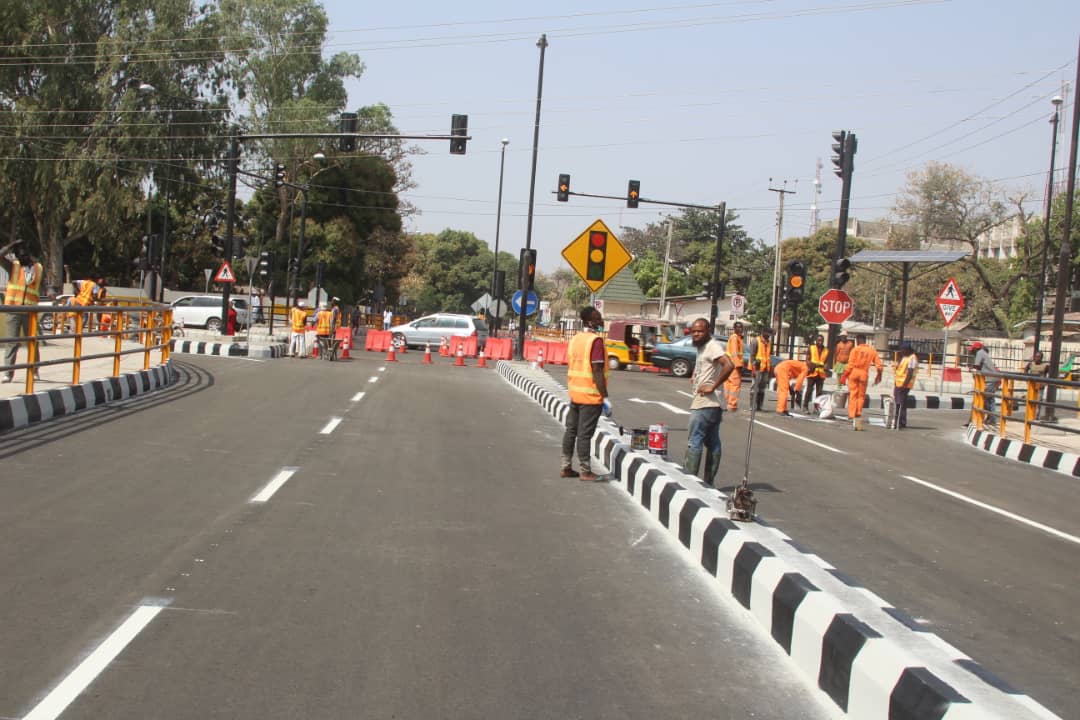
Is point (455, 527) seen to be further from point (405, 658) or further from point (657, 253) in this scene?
point (657, 253)

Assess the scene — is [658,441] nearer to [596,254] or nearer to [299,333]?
[596,254]

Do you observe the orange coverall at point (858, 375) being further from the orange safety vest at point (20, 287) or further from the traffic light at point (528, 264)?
the orange safety vest at point (20, 287)

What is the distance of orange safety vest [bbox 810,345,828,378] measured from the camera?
22.8m

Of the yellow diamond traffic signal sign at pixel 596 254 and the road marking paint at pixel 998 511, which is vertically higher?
the yellow diamond traffic signal sign at pixel 596 254

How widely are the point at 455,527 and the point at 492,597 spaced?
1940 millimetres

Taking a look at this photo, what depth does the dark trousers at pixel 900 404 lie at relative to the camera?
20938 mm

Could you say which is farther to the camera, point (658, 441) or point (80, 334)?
point (80, 334)

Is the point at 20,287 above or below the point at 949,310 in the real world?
below

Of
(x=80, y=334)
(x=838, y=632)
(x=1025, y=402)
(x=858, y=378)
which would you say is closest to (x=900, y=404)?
(x=858, y=378)

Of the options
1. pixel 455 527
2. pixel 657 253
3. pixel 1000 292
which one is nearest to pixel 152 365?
pixel 455 527

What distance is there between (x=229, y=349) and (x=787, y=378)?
16.5m

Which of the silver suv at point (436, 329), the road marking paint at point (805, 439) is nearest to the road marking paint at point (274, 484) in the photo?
the road marking paint at point (805, 439)

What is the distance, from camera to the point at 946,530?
937 cm

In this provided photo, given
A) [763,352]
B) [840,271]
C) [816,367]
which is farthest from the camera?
[840,271]
